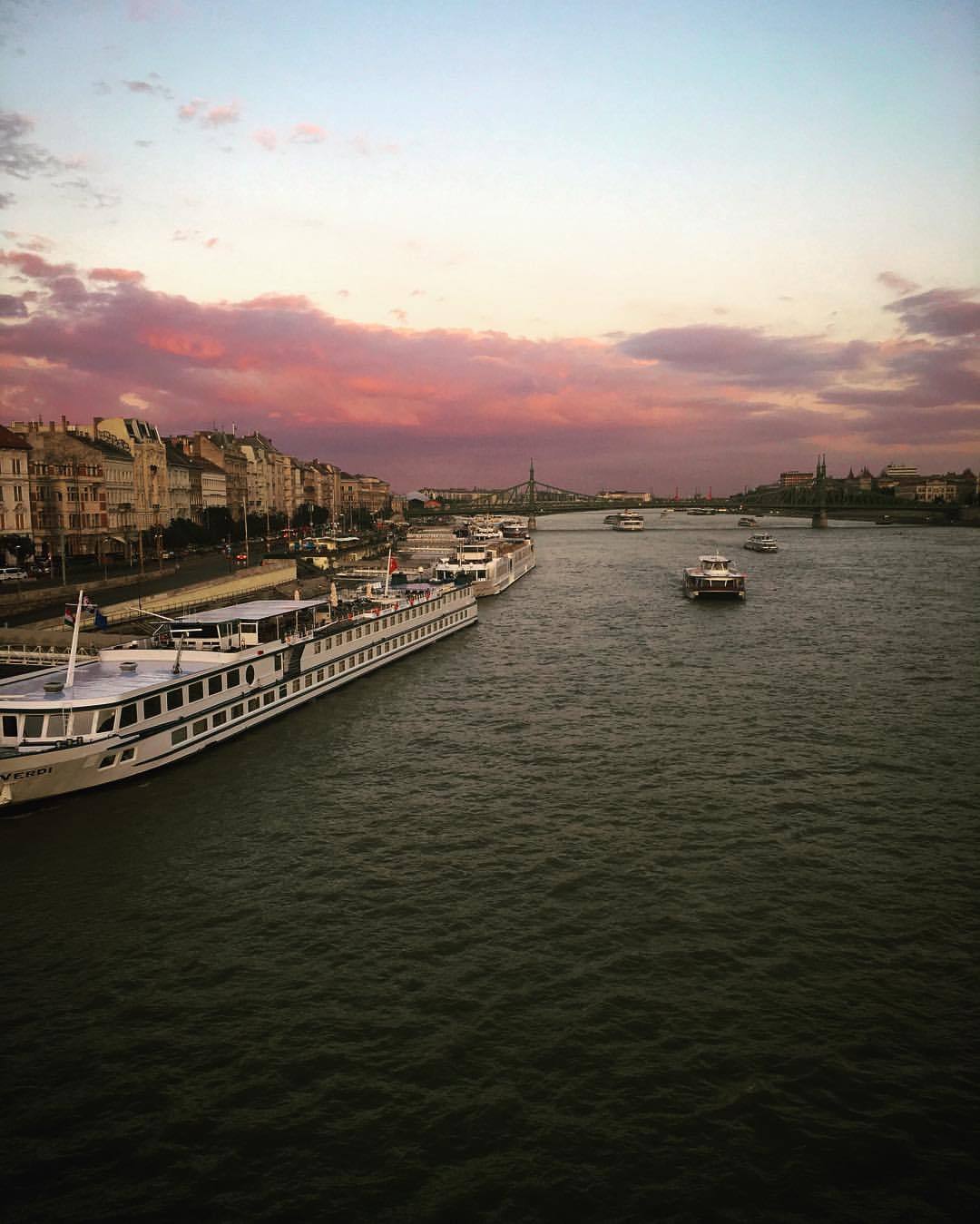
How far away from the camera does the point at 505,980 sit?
53.3 feet

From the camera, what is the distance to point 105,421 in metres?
99.3

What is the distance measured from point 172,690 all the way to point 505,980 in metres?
16.3

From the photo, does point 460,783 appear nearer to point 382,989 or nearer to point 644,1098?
point 382,989

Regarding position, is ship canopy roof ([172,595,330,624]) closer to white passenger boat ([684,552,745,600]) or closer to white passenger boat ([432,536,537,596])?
white passenger boat ([432,536,537,596])

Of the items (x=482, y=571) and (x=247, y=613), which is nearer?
(x=247, y=613)

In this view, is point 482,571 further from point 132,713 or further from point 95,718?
point 95,718

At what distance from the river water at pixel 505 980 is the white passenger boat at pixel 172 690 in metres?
1.03

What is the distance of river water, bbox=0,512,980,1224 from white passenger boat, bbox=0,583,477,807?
1.03 m

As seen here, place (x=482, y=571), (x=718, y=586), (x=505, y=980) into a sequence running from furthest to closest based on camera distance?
1. (x=482, y=571)
2. (x=718, y=586)
3. (x=505, y=980)

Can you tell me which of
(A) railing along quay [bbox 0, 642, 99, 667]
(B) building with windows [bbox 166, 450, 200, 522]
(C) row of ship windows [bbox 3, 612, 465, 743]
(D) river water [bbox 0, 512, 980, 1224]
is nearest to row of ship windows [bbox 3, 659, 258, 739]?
(C) row of ship windows [bbox 3, 612, 465, 743]

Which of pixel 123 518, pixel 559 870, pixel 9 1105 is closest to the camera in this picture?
pixel 9 1105

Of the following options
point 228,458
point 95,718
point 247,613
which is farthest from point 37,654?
point 228,458

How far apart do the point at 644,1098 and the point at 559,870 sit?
7.59 meters

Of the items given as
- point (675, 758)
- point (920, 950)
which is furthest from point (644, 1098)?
point (675, 758)
